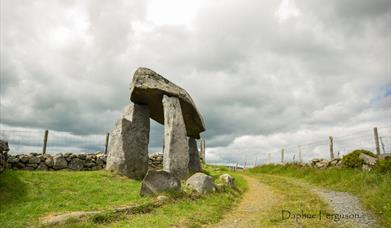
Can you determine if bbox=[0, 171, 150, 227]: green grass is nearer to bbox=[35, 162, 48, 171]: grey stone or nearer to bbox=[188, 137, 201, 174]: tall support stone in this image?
bbox=[35, 162, 48, 171]: grey stone

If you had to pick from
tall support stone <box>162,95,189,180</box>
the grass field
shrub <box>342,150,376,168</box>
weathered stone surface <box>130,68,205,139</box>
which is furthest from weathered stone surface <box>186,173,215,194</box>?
shrub <box>342,150,376,168</box>

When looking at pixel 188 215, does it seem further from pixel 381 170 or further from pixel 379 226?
pixel 381 170

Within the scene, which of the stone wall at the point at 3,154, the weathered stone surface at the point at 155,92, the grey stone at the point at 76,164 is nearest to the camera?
the stone wall at the point at 3,154

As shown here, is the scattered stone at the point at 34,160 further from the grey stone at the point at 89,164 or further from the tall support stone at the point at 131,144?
the tall support stone at the point at 131,144

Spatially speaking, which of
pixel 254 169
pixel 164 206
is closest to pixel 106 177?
pixel 164 206

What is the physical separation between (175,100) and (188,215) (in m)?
7.40

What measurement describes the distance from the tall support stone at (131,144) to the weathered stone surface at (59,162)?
A: 339 centimetres

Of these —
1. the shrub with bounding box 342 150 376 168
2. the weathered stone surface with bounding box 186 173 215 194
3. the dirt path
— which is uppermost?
the shrub with bounding box 342 150 376 168

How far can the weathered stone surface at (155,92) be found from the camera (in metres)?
14.9

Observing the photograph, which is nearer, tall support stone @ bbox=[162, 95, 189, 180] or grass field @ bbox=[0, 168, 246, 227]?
grass field @ bbox=[0, 168, 246, 227]

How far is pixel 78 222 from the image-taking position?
25.9 feet

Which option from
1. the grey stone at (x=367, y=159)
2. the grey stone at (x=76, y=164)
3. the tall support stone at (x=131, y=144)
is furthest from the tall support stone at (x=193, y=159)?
the grey stone at (x=367, y=159)

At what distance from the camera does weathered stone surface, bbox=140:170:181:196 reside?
36.2 feet

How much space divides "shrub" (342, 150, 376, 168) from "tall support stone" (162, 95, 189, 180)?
342 inches
